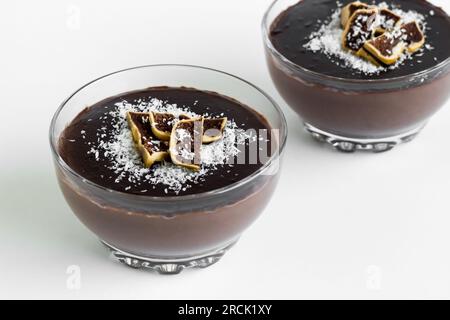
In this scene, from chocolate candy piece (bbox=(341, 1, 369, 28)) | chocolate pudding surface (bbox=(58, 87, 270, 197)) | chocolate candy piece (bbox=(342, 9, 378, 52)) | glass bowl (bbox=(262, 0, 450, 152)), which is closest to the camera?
chocolate pudding surface (bbox=(58, 87, 270, 197))

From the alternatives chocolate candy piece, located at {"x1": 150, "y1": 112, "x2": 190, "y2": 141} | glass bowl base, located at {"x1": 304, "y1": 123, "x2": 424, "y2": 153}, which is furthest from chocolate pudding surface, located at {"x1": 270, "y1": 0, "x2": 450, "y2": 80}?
chocolate candy piece, located at {"x1": 150, "y1": 112, "x2": 190, "y2": 141}

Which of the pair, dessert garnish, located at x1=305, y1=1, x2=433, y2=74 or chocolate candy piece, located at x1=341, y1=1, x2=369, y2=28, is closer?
dessert garnish, located at x1=305, y1=1, x2=433, y2=74

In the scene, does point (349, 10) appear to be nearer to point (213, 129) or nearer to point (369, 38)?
point (369, 38)

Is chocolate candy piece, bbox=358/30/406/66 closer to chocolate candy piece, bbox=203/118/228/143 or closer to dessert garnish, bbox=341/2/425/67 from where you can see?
dessert garnish, bbox=341/2/425/67

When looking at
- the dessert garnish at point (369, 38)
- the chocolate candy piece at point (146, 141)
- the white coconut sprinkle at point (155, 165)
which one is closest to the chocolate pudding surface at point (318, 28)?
the dessert garnish at point (369, 38)

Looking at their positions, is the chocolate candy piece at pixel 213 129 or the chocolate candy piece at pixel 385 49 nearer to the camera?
the chocolate candy piece at pixel 213 129

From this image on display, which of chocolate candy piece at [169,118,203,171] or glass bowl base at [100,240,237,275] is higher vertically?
chocolate candy piece at [169,118,203,171]

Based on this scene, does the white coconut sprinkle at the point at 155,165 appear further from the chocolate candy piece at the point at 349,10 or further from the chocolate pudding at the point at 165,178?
the chocolate candy piece at the point at 349,10

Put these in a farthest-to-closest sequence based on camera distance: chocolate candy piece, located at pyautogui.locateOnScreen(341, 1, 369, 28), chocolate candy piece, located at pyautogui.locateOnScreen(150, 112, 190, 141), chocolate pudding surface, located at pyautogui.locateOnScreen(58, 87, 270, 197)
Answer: chocolate candy piece, located at pyautogui.locateOnScreen(341, 1, 369, 28), chocolate candy piece, located at pyautogui.locateOnScreen(150, 112, 190, 141), chocolate pudding surface, located at pyautogui.locateOnScreen(58, 87, 270, 197)
